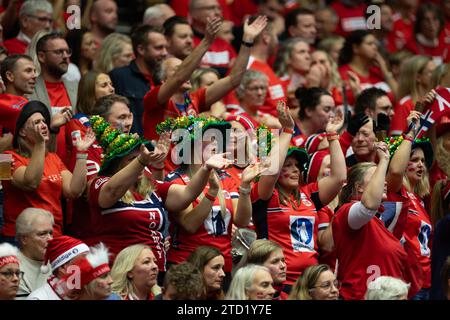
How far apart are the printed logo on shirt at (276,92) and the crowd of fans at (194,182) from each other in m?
0.50

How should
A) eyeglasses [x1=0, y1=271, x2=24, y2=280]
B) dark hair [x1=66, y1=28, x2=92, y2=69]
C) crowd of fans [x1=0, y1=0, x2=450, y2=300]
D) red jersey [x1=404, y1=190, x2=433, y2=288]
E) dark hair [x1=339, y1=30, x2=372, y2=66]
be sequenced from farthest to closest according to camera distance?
dark hair [x1=339, y1=30, x2=372, y2=66] < dark hair [x1=66, y1=28, x2=92, y2=69] < red jersey [x1=404, y1=190, x2=433, y2=288] < crowd of fans [x1=0, y1=0, x2=450, y2=300] < eyeglasses [x1=0, y1=271, x2=24, y2=280]

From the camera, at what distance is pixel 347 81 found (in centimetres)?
1302

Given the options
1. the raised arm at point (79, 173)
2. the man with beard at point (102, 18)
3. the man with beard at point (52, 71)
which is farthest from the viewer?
the man with beard at point (102, 18)

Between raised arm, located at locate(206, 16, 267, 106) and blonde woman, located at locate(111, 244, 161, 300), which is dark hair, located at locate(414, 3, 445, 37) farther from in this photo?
blonde woman, located at locate(111, 244, 161, 300)

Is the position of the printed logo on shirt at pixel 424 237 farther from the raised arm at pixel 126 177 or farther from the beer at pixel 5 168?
the beer at pixel 5 168

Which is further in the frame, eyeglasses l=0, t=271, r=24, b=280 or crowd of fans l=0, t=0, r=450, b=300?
crowd of fans l=0, t=0, r=450, b=300

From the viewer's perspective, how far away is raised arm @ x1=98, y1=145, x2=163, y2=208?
8.23 metres

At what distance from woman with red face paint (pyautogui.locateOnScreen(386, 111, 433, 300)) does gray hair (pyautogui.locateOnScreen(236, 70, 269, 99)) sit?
177cm

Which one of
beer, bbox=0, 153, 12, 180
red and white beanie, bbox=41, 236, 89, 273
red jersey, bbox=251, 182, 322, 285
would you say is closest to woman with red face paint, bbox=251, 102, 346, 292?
red jersey, bbox=251, 182, 322, 285

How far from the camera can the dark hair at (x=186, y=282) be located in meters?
7.65

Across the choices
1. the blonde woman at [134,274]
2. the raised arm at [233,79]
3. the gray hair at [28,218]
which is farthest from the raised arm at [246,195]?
the raised arm at [233,79]

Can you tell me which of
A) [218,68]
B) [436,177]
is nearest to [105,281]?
[436,177]
